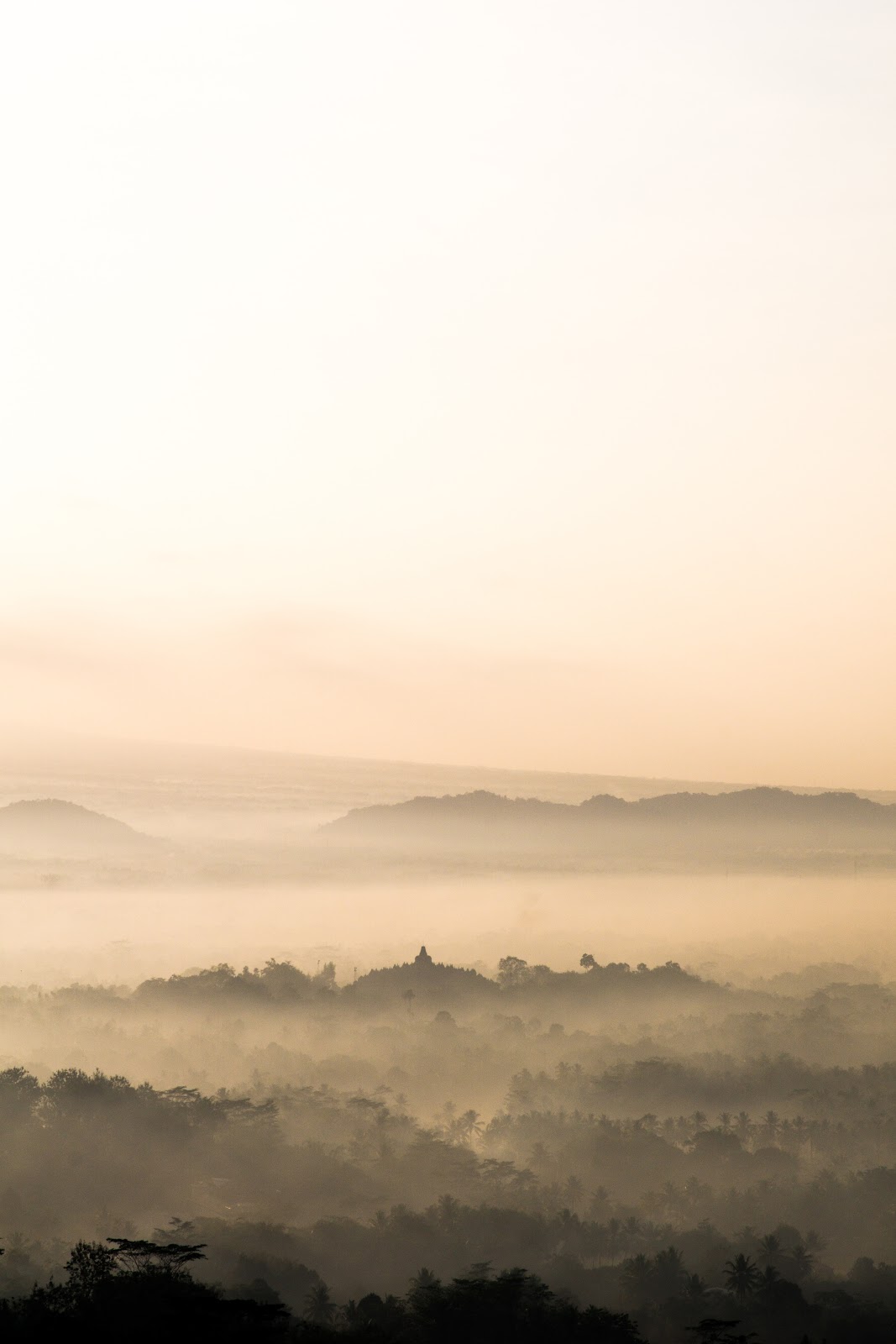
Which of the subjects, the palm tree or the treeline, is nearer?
the treeline

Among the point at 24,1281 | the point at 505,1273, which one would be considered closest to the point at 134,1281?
the point at 24,1281

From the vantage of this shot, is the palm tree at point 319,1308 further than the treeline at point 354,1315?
Yes

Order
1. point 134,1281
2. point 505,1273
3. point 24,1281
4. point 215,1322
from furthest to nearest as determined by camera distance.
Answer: point 505,1273, point 24,1281, point 134,1281, point 215,1322

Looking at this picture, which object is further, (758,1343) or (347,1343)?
(758,1343)

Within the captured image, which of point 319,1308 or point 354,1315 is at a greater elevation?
point 319,1308

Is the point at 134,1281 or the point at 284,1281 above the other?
the point at 134,1281

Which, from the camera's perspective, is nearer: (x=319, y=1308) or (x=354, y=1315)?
(x=319, y=1308)

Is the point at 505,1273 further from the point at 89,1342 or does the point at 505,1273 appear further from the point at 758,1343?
the point at 89,1342

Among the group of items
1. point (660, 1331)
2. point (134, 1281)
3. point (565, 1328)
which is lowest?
point (660, 1331)
